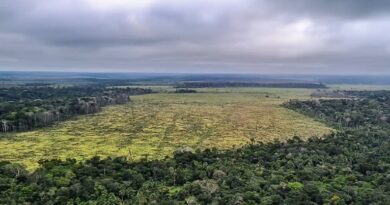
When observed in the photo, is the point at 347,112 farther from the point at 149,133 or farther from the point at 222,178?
the point at 222,178

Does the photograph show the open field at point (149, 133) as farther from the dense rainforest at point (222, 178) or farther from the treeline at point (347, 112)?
the dense rainforest at point (222, 178)

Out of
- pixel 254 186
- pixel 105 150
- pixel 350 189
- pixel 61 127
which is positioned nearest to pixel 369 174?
pixel 350 189

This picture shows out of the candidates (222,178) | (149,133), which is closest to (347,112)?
(149,133)

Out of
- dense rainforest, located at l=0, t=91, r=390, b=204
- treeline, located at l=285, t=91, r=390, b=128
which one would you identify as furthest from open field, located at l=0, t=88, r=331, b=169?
dense rainforest, located at l=0, t=91, r=390, b=204

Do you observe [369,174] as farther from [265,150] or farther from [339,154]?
[265,150]

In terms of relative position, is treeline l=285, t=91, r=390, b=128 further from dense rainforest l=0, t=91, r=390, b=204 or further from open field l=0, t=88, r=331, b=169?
dense rainforest l=0, t=91, r=390, b=204

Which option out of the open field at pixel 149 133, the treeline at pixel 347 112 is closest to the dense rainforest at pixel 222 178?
the open field at pixel 149 133
